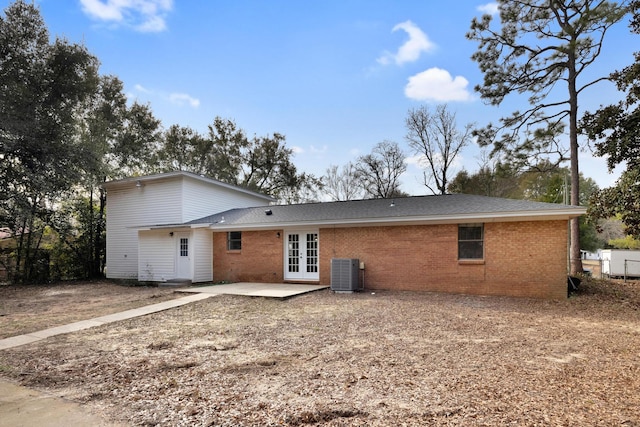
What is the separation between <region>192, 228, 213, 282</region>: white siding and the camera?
15.2 metres

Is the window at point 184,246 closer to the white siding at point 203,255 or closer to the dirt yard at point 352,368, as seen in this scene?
the white siding at point 203,255

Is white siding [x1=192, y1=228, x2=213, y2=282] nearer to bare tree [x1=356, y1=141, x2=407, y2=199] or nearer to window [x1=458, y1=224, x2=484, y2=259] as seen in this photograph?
window [x1=458, y1=224, x2=484, y2=259]

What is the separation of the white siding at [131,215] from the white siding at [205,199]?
360 mm

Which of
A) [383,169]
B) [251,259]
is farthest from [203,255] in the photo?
[383,169]

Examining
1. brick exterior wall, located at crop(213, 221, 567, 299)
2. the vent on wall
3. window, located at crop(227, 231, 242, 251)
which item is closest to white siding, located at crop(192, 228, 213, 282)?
window, located at crop(227, 231, 242, 251)

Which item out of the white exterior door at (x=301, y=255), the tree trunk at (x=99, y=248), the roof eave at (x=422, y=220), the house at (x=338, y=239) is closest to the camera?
the roof eave at (x=422, y=220)

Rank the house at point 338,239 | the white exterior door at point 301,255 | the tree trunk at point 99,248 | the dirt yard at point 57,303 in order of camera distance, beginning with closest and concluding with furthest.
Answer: the dirt yard at point 57,303 < the house at point 338,239 < the white exterior door at point 301,255 < the tree trunk at point 99,248

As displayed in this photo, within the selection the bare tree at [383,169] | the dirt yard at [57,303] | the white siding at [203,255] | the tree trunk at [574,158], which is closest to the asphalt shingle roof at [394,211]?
the white siding at [203,255]

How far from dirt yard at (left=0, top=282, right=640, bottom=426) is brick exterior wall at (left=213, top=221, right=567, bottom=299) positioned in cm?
208

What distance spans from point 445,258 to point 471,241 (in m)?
0.99

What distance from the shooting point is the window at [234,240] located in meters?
15.4

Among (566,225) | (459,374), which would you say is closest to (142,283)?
(459,374)

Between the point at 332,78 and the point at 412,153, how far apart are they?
58.7ft

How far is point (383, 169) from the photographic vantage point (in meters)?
35.2
